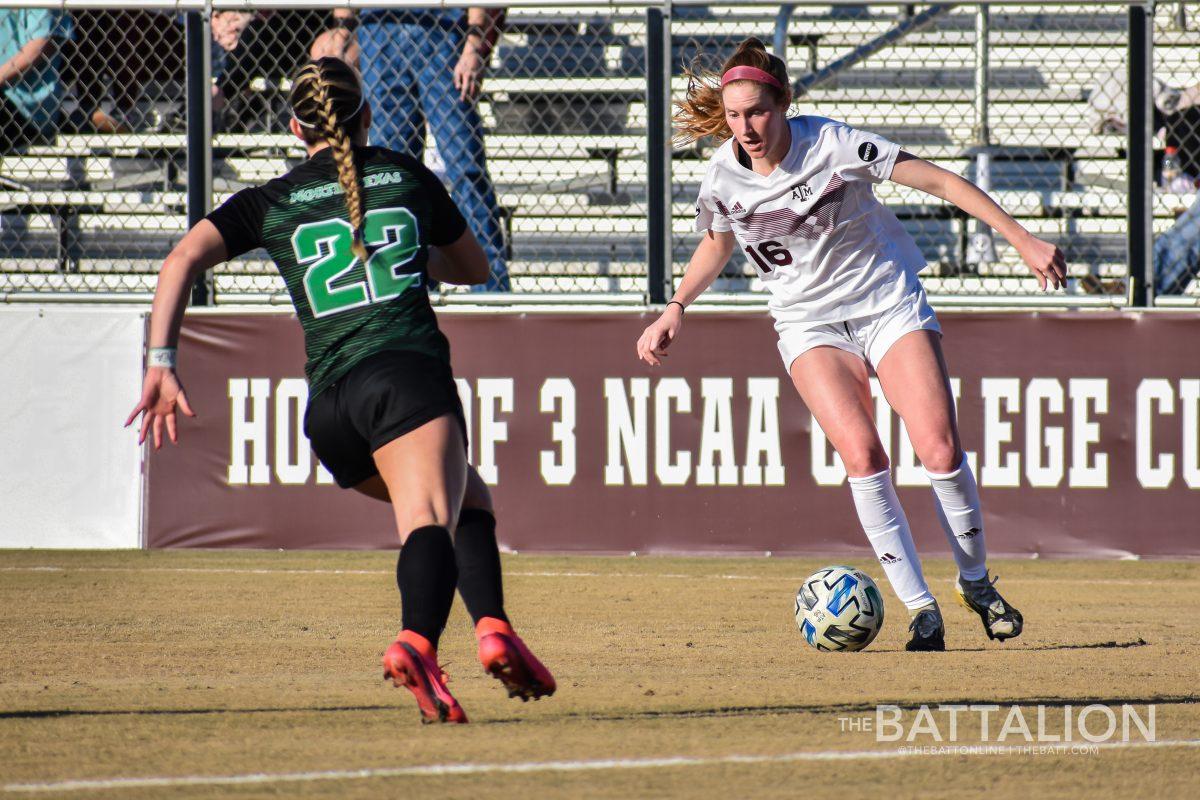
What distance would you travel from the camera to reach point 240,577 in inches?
336

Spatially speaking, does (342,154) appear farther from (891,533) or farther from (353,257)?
(891,533)

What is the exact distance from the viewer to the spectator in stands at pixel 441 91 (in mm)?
10000

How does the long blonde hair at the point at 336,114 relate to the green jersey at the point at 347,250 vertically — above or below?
above

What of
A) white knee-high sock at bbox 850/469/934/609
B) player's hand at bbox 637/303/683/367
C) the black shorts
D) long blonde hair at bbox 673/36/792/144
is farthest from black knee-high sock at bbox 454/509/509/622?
long blonde hair at bbox 673/36/792/144

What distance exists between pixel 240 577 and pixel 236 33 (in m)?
4.36

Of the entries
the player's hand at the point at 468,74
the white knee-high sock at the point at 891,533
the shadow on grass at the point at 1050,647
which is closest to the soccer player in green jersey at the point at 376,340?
the white knee-high sock at the point at 891,533

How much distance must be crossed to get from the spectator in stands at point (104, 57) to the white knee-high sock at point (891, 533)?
21.4ft

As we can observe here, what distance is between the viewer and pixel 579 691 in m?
5.00

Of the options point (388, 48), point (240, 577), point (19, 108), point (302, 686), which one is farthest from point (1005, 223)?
point (19, 108)

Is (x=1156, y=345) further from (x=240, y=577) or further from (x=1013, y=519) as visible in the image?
(x=240, y=577)

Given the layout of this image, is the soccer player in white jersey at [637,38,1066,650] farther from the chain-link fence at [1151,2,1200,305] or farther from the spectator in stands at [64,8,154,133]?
the spectator in stands at [64,8,154,133]

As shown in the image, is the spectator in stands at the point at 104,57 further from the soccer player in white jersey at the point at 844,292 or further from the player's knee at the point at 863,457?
the player's knee at the point at 863,457

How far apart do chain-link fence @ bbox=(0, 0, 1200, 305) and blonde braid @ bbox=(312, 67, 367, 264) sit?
518 cm

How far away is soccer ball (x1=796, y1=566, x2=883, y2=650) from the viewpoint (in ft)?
19.4
